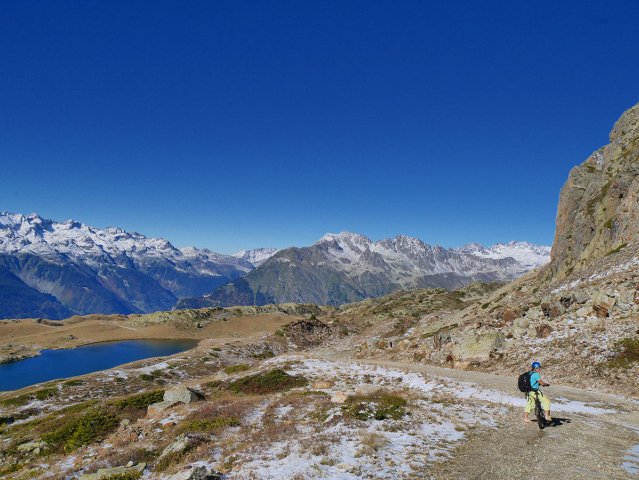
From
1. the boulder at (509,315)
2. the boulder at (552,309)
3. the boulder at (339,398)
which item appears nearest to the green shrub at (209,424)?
the boulder at (339,398)

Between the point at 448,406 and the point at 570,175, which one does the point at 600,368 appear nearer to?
the point at 448,406

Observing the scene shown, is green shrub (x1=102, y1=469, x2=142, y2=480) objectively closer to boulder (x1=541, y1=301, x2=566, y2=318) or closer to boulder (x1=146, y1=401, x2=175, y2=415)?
boulder (x1=146, y1=401, x2=175, y2=415)

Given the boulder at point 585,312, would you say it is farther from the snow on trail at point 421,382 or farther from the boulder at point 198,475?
the boulder at point 198,475

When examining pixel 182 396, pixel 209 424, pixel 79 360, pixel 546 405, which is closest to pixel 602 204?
pixel 546 405

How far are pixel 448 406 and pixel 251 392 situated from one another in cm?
1984

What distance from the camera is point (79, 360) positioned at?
418 feet

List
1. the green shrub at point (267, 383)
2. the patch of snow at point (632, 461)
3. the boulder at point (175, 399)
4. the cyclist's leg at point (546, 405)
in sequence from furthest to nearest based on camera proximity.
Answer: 1. the green shrub at point (267, 383)
2. the boulder at point (175, 399)
3. the cyclist's leg at point (546, 405)
4. the patch of snow at point (632, 461)

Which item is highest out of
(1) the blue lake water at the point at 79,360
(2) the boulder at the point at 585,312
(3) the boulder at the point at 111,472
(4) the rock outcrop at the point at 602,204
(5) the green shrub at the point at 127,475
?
(4) the rock outcrop at the point at 602,204

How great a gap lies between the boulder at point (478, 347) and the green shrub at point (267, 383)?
18160mm

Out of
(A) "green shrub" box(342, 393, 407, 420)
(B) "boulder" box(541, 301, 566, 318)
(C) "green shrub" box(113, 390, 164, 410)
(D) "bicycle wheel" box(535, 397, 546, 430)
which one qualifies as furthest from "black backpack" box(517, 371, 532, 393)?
(C) "green shrub" box(113, 390, 164, 410)

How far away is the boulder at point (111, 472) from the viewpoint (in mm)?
16050

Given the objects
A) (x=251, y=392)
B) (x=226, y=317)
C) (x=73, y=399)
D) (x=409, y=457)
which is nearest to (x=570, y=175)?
(x=251, y=392)

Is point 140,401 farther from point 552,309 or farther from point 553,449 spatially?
point 552,309

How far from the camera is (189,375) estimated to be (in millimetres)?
66812
